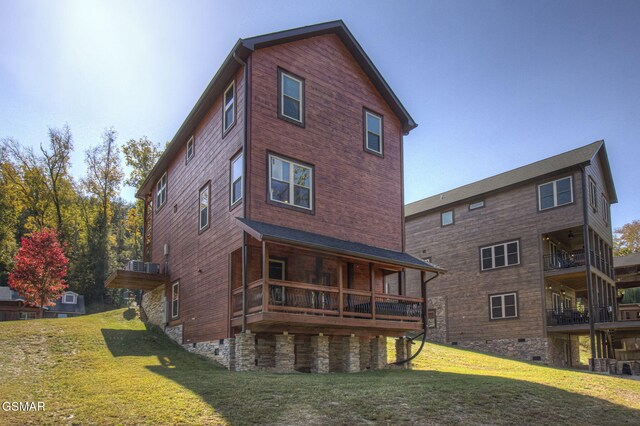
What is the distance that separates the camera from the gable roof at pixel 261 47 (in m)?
16.7

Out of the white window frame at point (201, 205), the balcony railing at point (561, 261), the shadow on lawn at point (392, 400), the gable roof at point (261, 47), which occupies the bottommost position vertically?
the shadow on lawn at point (392, 400)

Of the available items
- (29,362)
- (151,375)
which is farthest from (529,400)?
(29,362)

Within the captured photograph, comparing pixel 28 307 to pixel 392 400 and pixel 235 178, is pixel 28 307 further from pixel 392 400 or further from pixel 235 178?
pixel 392 400

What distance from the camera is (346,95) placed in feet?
64.4

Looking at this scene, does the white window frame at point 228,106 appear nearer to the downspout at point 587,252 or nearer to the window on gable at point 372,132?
the window on gable at point 372,132

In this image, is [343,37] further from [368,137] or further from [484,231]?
[484,231]

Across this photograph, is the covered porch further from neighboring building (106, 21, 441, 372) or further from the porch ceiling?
the porch ceiling

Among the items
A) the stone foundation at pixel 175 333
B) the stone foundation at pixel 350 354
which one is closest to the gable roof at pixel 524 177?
the stone foundation at pixel 350 354

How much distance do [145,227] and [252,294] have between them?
1519 cm

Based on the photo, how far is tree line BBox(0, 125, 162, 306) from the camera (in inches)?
1673

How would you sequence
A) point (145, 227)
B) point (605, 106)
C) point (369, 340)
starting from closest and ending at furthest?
1. point (369, 340)
2. point (605, 106)
3. point (145, 227)

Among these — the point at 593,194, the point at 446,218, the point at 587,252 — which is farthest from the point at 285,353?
the point at 593,194

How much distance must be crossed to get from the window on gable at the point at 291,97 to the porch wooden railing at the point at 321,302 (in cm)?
575

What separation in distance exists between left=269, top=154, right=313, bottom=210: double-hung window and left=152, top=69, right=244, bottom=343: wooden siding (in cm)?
124
